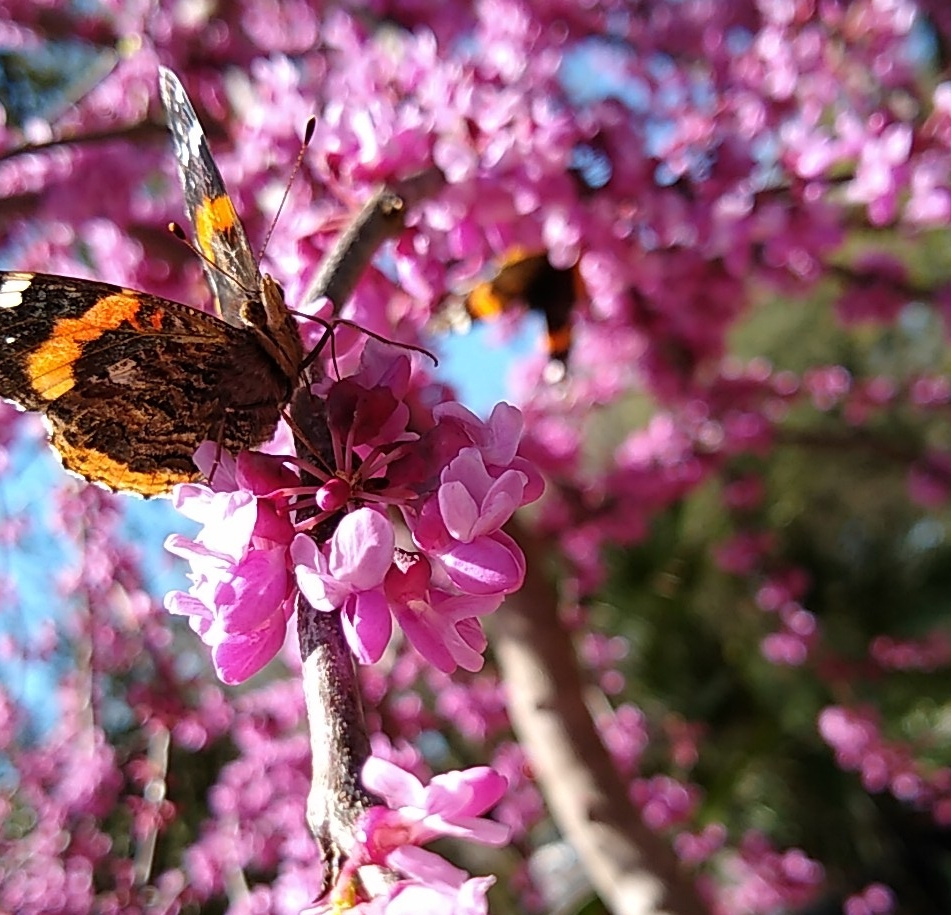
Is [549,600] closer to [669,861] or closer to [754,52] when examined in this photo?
[669,861]

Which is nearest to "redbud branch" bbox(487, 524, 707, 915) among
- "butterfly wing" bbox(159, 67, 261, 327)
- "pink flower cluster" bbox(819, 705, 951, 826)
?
"butterfly wing" bbox(159, 67, 261, 327)

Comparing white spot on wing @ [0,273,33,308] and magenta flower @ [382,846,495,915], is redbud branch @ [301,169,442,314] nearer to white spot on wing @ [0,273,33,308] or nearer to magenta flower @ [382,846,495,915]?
white spot on wing @ [0,273,33,308]

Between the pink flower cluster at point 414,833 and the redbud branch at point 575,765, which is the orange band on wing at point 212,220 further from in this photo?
the redbud branch at point 575,765

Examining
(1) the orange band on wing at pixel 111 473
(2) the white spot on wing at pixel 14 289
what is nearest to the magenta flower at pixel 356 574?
(1) the orange band on wing at pixel 111 473

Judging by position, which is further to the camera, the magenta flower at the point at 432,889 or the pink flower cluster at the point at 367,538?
the pink flower cluster at the point at 367,538

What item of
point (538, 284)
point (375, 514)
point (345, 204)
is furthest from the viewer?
point (538, 284)

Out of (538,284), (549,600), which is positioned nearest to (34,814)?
(549,600)
